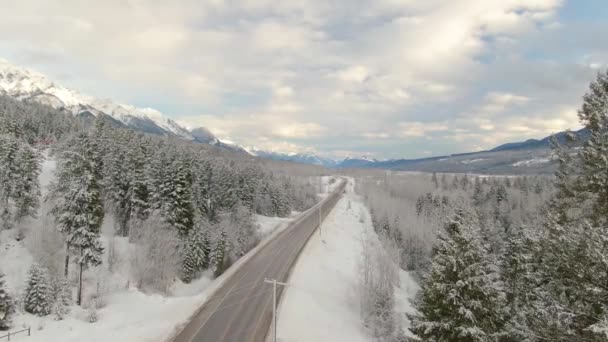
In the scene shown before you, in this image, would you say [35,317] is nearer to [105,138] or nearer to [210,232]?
[210,232]

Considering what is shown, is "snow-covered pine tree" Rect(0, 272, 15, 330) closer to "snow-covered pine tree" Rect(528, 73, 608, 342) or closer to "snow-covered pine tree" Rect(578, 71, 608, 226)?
"snow-covered pine tree" Rect(528, 73, 608, 342)

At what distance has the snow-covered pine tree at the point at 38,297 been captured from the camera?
29.2m

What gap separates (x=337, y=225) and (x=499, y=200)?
68190mm

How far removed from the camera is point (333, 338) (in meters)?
32.8

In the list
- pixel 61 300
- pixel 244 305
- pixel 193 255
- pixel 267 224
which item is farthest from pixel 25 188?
pixel 267 224

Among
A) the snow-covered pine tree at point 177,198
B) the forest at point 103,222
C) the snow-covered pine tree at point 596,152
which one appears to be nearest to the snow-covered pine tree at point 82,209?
the forest at point 103,222

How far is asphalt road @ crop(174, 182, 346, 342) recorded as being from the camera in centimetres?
2992

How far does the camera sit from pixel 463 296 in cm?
1814

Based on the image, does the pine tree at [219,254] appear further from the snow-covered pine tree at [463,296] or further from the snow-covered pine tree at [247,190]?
the snow-covered pine tree at [463,296]

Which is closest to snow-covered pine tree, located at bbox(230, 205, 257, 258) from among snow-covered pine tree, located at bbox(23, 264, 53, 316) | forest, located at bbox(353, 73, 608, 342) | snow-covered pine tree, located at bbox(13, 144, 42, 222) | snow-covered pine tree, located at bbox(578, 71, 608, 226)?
snow-covered pine tree, located at bbox(13, 144, 42, 222)

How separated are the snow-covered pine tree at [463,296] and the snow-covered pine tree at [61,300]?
2734 centimetres

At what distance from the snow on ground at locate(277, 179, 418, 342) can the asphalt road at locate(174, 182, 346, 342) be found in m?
1.69

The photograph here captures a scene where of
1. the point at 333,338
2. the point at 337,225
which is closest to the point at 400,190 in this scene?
the point at 337,225

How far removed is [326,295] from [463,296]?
91.3ft
